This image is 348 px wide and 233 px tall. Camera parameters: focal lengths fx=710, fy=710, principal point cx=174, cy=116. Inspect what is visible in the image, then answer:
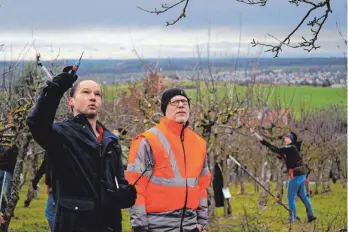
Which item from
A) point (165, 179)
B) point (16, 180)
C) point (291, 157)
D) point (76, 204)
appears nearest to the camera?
point (76, 204)

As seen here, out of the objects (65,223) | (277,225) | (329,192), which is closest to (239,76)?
(277,225)

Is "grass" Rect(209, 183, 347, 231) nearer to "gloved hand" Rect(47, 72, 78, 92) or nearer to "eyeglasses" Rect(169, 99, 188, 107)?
"eyeglasses" Rect(169, 99, 188, 107)

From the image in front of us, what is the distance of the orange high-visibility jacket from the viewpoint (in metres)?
5.36

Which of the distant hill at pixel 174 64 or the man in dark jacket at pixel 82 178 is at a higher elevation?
the distant hill at pixel 174 64

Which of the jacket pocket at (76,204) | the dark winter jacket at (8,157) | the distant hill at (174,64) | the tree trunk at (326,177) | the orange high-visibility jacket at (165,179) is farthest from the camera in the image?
the tree trunk at (326,177)

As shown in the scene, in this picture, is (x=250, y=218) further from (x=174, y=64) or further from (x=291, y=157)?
(x=174, y=64)

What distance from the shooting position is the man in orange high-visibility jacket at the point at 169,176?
538cm

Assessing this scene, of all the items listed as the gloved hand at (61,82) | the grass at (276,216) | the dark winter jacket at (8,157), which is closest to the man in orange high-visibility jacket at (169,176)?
the gloved hand at (61,82)

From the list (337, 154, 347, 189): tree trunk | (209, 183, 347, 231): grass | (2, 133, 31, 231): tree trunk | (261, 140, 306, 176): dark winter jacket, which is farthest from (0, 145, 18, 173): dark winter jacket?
(337, 154, 347, 189): tree trunk

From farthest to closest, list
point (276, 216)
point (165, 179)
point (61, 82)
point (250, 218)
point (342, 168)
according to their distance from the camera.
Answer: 1. point (342, 168)
2. point (276, 216)
3. point (250, 218)
4. point (165, 179)
5. point (61, 82)

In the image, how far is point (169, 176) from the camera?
5.45 metres

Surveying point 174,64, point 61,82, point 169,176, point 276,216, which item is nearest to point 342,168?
point 174,64

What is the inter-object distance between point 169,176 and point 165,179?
41mm

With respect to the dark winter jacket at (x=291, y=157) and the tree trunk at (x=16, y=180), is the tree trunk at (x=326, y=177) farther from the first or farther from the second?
the tree trunk at (x=16, y=180)
